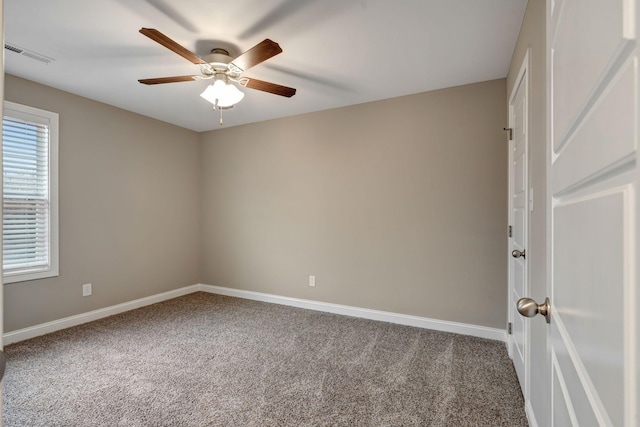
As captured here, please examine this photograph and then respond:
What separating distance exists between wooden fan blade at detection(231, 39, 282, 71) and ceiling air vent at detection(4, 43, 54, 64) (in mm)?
1719

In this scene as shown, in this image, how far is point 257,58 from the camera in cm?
204

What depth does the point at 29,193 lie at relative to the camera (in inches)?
117

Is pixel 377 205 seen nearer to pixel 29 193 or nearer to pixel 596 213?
pixel 596 213

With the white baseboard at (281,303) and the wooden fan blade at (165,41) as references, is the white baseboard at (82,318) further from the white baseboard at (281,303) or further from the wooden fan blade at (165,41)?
the wooden fan blade at (165,41)

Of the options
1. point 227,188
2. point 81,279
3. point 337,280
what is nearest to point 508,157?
point 337,280

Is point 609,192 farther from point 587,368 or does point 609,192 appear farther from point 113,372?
point 113,372

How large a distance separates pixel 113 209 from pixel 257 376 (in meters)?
2.73

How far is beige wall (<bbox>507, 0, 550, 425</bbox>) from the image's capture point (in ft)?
4.89

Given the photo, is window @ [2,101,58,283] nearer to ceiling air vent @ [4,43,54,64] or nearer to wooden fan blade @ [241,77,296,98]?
ceiling air vent @ [4,43,54,64]

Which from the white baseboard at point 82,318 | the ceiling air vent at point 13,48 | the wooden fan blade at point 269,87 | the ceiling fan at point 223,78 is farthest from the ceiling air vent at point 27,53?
the white baseboard at point 82,318

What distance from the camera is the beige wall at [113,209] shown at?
3.10 meters

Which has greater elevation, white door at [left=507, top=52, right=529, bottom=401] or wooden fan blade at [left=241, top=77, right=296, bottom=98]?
wooden fan blade at [left=241, top=77, right=296, bottom=98]

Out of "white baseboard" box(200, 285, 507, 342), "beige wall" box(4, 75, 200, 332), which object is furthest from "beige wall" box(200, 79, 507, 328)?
"beige wall" box(4, 75, 200, 332)

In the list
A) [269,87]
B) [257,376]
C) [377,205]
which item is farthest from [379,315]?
[269,87]
